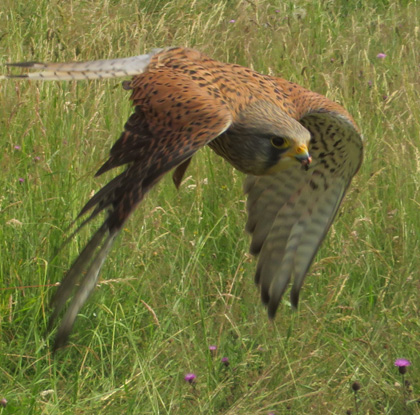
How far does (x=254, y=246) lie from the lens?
4148mm

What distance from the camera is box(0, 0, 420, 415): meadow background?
351 cm

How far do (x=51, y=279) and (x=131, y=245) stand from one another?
1.10 feet

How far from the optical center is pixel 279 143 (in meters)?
3.43

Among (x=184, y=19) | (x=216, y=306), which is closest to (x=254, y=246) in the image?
(x=216, y=306)

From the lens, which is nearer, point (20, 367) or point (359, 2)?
point (20, 367)

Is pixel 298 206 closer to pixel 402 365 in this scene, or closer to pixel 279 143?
pixel 279 143

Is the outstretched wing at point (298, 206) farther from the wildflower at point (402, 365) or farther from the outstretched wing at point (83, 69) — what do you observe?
the outstretched wing at point (83, 69)

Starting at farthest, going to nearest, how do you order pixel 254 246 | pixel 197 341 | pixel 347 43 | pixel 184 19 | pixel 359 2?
pixel 359 2
pixel 184 19
pixel 347 43
pixel 254 246
pixel 197 341

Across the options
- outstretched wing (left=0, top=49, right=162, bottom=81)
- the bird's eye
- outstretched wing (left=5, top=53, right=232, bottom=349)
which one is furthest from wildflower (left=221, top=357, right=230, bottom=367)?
outstretched wing (left=0, top=49, right=162, bottom=81)

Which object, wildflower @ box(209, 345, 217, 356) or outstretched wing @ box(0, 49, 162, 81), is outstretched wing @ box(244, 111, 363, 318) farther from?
outstretched wing @ box(0, 49, 162, 81)

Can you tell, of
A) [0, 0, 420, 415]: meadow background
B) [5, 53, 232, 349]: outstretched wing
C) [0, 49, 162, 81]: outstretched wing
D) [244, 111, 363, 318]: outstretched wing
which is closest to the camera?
[5, 53, 232, 349]: outstretched wing

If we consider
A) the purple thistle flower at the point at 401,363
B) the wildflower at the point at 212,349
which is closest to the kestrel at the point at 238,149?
the wildflower at the point at 212,349

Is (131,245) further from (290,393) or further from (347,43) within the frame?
(347,43)

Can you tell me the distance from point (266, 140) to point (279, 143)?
0.19 ft
